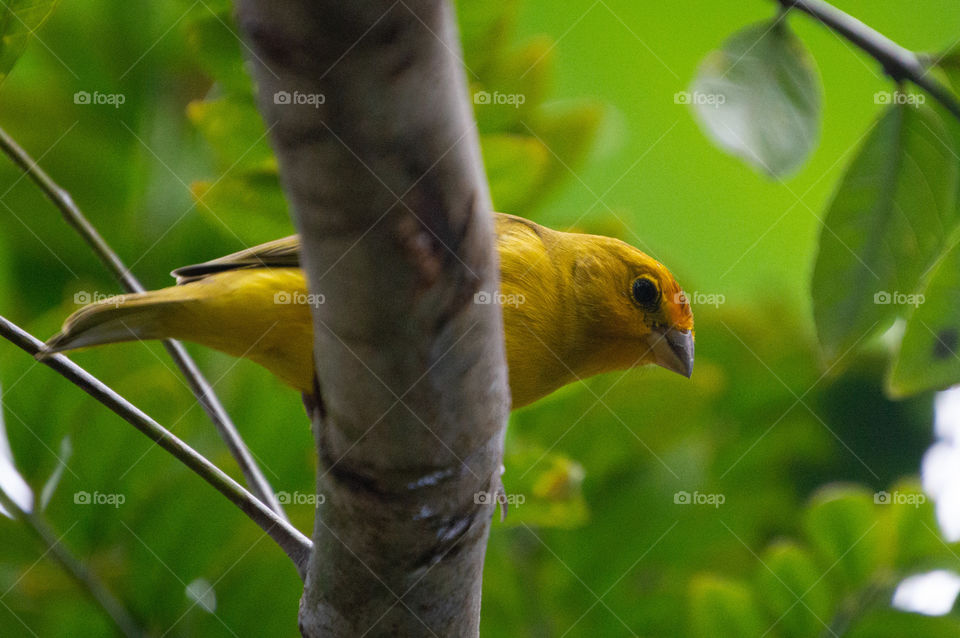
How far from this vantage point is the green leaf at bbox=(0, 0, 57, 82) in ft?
5.30

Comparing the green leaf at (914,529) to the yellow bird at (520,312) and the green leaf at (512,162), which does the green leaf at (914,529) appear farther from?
the green leaf at (512,162)

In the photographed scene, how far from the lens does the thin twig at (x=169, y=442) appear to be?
4.59ft

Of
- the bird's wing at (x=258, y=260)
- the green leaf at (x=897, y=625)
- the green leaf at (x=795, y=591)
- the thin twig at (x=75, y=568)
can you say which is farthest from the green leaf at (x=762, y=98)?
the thin twig at (x=75, y=568)

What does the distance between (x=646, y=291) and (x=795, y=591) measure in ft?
3.06

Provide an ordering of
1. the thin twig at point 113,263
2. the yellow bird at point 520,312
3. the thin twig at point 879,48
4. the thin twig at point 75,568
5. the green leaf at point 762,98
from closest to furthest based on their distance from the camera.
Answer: the thin twig at point 879,48 < the green leaf at point 762,98 < the thin twig at point 113,263 < the yellow bird at point 520,312 < the thin twig at point 75,568

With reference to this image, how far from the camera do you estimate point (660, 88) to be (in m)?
3.46

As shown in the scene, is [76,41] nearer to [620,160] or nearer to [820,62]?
[620,160]

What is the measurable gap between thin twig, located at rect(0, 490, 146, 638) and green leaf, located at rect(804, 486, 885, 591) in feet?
6.08

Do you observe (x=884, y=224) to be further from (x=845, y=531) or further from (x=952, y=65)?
(x=845, y=531)

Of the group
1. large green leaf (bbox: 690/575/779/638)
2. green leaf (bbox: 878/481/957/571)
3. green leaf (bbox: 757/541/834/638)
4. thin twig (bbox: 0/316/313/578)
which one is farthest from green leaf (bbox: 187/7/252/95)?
green leaf (bbox: 878/481/957/571)

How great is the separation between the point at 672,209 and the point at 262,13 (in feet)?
9.59

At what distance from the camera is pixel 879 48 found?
56.9 inches

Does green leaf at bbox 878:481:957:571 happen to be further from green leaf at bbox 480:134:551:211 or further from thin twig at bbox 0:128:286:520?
thin twig at bbox 0:128:286:520

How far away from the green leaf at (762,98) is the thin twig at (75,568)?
6.28 ft
